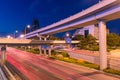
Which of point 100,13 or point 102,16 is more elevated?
point 100,13

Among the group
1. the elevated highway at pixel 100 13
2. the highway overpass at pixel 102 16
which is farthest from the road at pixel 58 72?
the elevated highway at pixel 100 13

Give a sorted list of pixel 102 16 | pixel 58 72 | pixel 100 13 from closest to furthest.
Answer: pixel 58 72 < pixel 102 16 < pixel 100 13

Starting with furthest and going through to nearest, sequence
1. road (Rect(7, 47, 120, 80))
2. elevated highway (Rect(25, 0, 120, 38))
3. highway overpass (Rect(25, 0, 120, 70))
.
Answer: highway overpass (Rect(25, 0, 120, 70)) → elevated highway (Rect(25, 0, 120, 38)) → road (Rect(7, 47, 120, 80))

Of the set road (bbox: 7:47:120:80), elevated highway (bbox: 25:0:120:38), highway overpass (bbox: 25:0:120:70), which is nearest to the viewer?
road (bbox: 7:47:120:80)

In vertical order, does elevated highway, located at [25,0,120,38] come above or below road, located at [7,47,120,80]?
above

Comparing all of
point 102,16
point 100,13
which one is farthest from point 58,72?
point 100,13

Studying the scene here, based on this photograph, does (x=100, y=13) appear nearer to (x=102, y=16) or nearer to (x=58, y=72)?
(x=102, y=16)

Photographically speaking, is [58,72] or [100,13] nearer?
[58,72]

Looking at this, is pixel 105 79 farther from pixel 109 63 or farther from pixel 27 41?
pixel 27 41

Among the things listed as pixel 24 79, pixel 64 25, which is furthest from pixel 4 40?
pixel 24 79

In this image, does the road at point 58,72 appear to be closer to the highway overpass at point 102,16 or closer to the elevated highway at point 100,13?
the highway overpass at point 102,16

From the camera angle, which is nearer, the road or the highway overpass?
the road

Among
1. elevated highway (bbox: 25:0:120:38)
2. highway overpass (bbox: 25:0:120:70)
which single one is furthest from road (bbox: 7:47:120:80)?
elevated highway (bbox: 25:0:120:38)

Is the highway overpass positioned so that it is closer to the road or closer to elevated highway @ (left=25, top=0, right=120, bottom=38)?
elevated highway @ (left=25, top=0, right=120, bottom=38)
